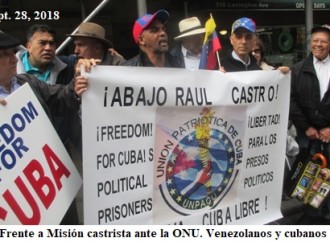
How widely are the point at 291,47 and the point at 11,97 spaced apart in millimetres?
8122

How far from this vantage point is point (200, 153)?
2969 mm

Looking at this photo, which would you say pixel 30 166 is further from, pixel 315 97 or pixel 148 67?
pixel 315 97

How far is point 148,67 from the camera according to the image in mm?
2729

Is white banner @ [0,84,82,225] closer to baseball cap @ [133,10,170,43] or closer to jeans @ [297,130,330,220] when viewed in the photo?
baseball cap @ [133,10,170,43]

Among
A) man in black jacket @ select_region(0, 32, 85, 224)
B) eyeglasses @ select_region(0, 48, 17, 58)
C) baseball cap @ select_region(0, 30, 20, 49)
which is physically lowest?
man in black jacket @ select_region(0, 32, 85, 224)

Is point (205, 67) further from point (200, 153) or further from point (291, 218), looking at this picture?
point (291, 218)

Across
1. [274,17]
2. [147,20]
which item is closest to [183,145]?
[147,20]

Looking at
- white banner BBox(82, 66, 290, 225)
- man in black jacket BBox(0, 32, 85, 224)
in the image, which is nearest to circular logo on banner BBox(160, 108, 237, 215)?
white banner BBox(82, 66, 290, 225)

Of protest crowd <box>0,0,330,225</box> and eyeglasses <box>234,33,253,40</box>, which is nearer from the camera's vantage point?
protest crowd <box>0,0,330,225</box>

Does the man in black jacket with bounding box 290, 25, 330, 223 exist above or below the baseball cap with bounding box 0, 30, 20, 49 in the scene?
below

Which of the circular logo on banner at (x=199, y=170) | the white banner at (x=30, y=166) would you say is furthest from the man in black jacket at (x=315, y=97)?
the white banner at (x=30, y=166)

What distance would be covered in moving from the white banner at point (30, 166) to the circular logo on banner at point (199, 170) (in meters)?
0.59

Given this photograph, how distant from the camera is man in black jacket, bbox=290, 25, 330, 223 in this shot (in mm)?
4008

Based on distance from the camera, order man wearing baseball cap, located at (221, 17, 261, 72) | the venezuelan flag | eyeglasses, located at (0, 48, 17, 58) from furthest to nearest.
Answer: man wearing baseball cap, located at (221, 17, 261, 72)
the venezuelan flag
eyeglasses, located at (0, 48, 17, 58)
